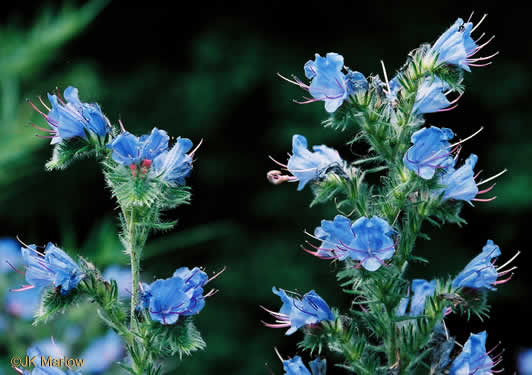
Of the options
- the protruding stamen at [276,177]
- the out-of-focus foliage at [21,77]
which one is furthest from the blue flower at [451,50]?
the out-of-focus foliage at [21,77]

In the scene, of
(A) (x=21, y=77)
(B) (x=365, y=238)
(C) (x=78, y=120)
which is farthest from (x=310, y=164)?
(A) (x=21, y=77)

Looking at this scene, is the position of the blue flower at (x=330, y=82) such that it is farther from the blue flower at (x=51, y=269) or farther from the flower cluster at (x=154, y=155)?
the blue flower at (x=51, y=269)

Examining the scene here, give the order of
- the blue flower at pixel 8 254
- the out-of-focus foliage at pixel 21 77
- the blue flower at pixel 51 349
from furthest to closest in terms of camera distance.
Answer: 1. the out-of-focus foliage at pixel 21 77
2. the blue flower at pixel 8 254
3. the blue flower at pixel 51 349

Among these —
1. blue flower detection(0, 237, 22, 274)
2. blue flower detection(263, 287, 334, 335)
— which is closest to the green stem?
blue flower detection(263, 287, 334, 335)

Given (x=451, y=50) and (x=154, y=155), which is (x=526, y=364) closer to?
(x=451, y=50)

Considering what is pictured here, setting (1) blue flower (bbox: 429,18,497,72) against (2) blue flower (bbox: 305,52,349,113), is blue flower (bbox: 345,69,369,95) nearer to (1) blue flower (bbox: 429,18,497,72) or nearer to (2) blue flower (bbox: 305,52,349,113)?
(2) blue flower (bbox: 305,52,349,113)

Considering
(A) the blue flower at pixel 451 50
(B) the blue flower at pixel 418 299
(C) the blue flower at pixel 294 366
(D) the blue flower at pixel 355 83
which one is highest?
(A) the blue flower at pixel 451 50
